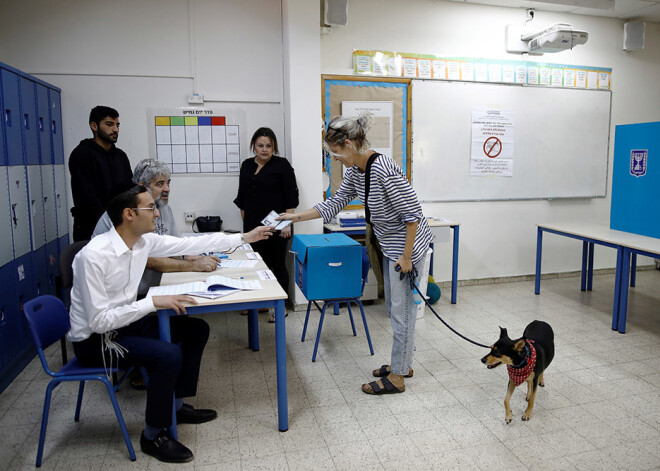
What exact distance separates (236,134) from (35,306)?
2574mm

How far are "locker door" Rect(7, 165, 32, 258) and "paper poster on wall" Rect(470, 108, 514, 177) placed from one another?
396 centimetres

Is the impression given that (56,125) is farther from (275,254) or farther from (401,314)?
(401,314)

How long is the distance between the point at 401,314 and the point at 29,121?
111 inches

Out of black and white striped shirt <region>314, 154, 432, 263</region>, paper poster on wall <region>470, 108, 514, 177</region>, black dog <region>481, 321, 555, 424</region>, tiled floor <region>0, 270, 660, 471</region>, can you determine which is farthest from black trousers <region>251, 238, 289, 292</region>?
paper poster on wall <region>470, 108, 514, 177</region>

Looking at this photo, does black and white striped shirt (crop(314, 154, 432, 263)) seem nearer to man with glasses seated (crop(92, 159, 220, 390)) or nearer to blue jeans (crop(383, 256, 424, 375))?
blue jeans (crop(383, 256, 424, 375))

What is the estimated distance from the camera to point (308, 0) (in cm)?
411

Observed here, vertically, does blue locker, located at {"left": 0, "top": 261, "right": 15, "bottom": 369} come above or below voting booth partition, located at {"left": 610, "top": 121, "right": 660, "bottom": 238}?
below

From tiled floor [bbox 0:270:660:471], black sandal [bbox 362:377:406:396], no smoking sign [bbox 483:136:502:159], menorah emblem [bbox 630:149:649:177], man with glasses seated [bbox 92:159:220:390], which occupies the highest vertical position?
no smoking sign [bbox 483:136:502:159]

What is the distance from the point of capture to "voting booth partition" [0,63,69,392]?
2.97m

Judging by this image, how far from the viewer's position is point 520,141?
5180 mm

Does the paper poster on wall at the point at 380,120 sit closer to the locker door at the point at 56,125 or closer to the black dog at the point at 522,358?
the locker door at the point at 56,125

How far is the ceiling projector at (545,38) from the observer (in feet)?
15.1

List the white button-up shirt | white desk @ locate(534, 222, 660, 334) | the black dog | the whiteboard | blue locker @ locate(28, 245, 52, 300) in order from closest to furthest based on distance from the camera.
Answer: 1. the white button-up shirt
2. the black dog
3. blue locker @ locate(28, 245, 52, 300)
4. white desk @ locate(534, 222, 660, 334)
5. the whiteboard

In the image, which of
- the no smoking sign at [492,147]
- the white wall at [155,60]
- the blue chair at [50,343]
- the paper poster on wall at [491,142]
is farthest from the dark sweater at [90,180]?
the no smoking sign at [492,147]
